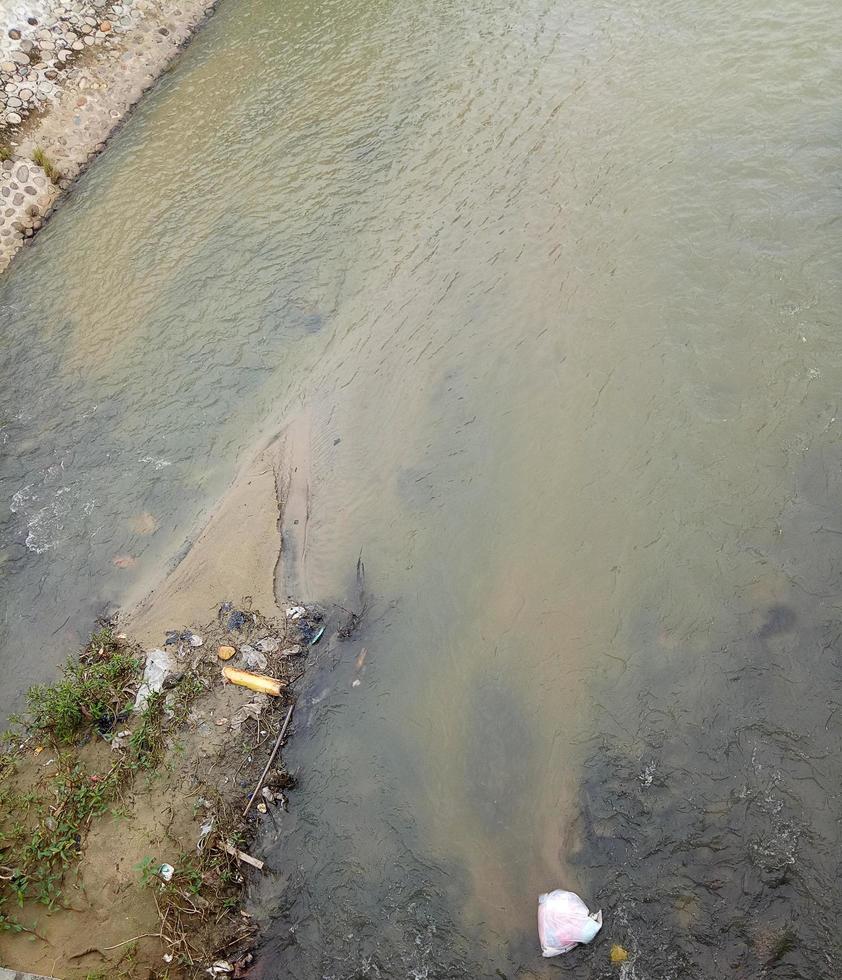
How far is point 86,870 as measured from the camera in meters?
6.11

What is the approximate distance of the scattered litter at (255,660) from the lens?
691cm

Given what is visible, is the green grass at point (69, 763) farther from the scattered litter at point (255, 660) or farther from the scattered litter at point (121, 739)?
the scattered litter at point (255, 660)

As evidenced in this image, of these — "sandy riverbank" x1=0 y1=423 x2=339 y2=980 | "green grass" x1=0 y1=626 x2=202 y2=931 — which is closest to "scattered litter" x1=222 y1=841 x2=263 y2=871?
"sandy riverbank" x1=0 y1=423 x2=339 y2=980

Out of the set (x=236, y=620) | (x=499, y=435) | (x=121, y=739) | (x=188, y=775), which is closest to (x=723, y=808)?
(x=499, y=435)

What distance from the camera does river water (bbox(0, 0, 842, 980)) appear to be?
18.7 feet

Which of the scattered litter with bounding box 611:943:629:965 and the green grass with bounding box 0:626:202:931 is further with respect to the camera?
the green grass with bounding box 0:626:202:931

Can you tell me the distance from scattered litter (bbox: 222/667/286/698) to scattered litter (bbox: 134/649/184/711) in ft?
1.89

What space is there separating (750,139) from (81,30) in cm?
1204

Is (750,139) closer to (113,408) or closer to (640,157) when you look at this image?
(640,157)

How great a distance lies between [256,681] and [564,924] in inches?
133

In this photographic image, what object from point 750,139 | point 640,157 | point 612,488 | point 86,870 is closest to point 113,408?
point 86,870

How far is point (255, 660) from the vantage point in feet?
22.8

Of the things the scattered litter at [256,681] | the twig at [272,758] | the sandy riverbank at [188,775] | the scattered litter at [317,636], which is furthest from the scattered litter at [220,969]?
the scattered litter at [317,636]

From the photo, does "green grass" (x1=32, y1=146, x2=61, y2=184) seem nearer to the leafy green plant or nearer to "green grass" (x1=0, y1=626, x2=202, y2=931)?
"green grass" (x1=0, y1=626, x2=202, y2=931)
